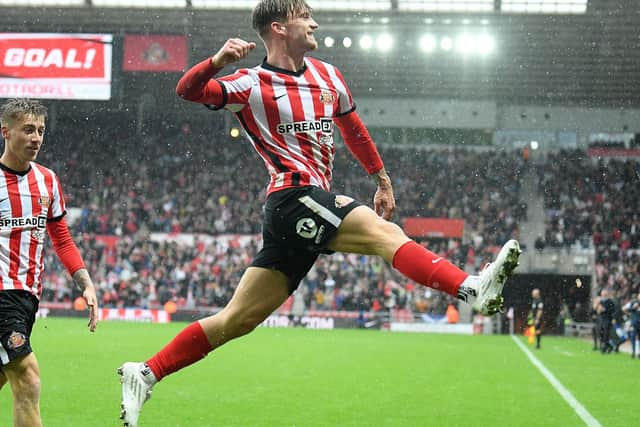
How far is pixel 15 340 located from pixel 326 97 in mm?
2161

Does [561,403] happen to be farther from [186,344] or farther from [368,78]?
[368,78]

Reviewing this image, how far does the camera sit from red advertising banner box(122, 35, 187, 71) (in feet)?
96.1

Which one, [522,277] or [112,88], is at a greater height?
[112,88]

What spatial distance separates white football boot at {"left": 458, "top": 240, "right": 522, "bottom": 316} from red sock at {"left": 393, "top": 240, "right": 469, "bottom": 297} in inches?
5.0

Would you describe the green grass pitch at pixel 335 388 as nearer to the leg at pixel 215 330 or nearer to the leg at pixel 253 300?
the leg at pixel 215 330

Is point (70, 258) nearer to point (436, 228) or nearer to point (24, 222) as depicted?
point (24, 222)

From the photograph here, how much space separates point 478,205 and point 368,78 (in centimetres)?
658

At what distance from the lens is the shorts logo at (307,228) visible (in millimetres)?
4582

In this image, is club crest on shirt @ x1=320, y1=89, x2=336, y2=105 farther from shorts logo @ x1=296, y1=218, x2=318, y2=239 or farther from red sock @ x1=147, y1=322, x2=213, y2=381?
red sock @ x1=147, y1=322, x2=213, y2=381

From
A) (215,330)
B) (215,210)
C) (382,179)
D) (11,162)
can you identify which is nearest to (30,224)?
(11,162)

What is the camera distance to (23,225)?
5.08 metres

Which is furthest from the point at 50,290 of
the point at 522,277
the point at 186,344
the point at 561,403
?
the point at 186,344

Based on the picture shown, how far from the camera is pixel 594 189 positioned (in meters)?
35.7

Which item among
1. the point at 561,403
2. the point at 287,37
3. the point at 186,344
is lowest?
the point at 561,403
